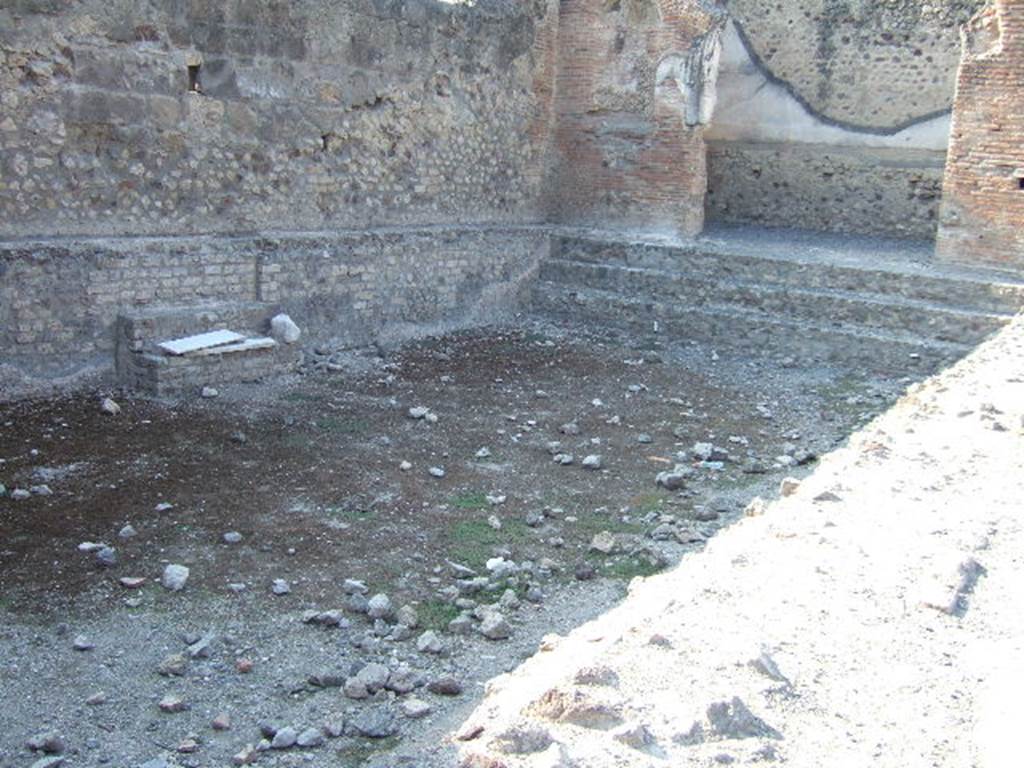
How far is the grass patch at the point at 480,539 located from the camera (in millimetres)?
5051

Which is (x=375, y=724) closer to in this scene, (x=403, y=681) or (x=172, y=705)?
(x=403, y=681)

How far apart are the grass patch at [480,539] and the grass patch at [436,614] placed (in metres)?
0.48

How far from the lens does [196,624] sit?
4160 mm

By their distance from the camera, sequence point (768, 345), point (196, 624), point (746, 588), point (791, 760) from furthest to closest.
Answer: point (768, 345), point (196, 624), point (746, 588), point (791, 760)

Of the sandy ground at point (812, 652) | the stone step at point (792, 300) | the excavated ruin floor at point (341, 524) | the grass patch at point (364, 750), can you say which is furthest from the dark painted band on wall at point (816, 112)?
the grass patch at point (364, 750)

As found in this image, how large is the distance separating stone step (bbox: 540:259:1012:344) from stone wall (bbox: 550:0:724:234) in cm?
111

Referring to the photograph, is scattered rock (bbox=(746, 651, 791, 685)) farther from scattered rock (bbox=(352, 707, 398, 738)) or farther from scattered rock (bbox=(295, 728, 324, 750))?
scattered rock (bbox=(295, 728, 324, 750))

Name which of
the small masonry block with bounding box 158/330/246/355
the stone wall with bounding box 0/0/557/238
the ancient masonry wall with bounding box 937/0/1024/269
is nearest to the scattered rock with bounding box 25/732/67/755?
the small masonry block with bounding box 158/330/246/355

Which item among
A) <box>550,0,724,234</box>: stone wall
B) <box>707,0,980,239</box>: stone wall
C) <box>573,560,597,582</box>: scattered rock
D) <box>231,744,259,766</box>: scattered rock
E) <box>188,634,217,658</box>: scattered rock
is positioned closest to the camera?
<box>231,744,259,766</box>: scattered rock

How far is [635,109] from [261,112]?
484 cm

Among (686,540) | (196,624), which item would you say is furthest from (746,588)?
(196,624)

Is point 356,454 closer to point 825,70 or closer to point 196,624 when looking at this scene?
point 196,624

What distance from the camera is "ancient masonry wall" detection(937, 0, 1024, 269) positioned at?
32.7 ft

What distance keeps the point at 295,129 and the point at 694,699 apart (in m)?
7.04
